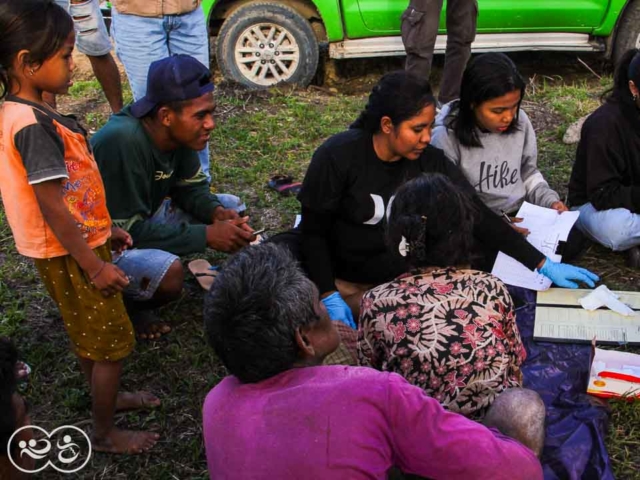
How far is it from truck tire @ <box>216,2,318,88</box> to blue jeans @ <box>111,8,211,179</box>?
1860 millimetres

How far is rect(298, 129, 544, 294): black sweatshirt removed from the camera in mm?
2906

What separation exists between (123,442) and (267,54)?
4047 millimetres

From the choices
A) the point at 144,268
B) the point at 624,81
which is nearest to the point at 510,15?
the point at 624,81

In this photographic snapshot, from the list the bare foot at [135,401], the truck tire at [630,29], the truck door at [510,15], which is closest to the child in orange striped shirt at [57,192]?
the bare foot at [135,401]

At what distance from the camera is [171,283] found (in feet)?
9.65

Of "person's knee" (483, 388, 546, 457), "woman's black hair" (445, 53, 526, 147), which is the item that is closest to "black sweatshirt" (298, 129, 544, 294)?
"woman's black hair" (445, 53, 526, 147)

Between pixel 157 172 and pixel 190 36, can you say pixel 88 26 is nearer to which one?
pixel 190 36

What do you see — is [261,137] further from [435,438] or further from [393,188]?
[435,438]

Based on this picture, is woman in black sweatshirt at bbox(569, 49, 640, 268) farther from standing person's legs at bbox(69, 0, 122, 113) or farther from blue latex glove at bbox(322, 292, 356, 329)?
standing person's legs at bbox(69, 0, 122, 113)

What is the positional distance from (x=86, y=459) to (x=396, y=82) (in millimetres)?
1799

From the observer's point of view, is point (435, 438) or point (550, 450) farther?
point (550, 450)

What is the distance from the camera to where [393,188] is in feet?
9.61

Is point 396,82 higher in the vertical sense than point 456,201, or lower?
higher

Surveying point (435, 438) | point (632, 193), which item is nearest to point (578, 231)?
point (632, 193)
